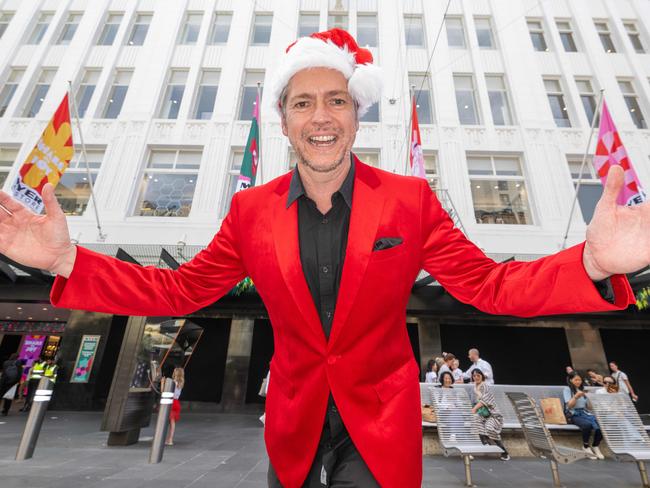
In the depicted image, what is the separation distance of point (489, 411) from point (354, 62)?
277 inches

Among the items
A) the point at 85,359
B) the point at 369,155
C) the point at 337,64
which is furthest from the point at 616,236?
the point at 85,359

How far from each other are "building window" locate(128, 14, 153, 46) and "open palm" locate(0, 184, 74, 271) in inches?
782

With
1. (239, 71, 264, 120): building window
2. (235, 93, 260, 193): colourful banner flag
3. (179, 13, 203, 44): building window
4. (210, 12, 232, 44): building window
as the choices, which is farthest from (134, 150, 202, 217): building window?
(210, 12, 232, 44): building window

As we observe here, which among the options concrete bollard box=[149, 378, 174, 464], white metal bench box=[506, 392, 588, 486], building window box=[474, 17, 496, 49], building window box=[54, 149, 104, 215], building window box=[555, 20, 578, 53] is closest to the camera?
white metal bench box=[506, 392, 588, 486]

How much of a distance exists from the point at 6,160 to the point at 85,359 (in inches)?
348

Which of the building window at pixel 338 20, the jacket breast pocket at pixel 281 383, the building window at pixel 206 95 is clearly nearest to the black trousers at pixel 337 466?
the jacket breast pocket at pixel 281 383

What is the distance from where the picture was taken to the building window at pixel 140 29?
57.0ft

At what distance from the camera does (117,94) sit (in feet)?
53.2

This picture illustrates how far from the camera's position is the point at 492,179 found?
14383mm

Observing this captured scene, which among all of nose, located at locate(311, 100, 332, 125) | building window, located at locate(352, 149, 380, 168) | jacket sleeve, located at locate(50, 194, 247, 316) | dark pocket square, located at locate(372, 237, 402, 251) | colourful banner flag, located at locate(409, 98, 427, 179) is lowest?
jacket sleeve, located at locate(50, 194, 247, 316)

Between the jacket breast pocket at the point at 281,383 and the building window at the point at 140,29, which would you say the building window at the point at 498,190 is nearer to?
the jacket breast pocket at the point at 281,383

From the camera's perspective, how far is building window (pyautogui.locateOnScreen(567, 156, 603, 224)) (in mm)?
13977

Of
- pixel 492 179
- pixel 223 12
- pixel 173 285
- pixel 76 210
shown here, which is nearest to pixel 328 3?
pixel 223 12

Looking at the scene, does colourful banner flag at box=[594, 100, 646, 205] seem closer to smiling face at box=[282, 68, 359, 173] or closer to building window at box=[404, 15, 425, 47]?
building window at box=[404, 15, 425, 47]
